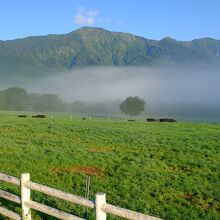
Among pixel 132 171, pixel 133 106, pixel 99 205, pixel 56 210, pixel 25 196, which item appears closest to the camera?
pixel 99 205

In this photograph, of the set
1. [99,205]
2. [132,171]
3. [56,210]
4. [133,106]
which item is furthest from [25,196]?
[133,106]

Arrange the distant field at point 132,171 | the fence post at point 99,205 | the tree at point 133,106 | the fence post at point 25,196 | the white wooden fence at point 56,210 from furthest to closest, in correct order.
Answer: the tree at point 133,106
the distant field at point 132,171
the fence post at point 25,196
the fence post at point 99,205
the white wooden fence at point 56,210

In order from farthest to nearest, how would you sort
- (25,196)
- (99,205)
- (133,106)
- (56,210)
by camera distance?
(133,106) → (25,196) → (56,210) → (99,205)

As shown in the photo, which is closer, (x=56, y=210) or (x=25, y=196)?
(x=56, y=210)

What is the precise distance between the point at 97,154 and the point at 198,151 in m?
11.1

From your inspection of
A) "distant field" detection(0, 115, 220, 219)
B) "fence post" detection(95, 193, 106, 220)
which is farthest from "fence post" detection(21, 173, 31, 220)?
"fence post" detection(95, 193, 106, 220)

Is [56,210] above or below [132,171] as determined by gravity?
above

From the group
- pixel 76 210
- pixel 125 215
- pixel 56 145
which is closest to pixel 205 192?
pixel 76 210

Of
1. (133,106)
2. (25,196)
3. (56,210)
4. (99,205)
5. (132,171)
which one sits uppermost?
(133,106)

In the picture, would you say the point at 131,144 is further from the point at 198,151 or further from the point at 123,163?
the point at 123,163

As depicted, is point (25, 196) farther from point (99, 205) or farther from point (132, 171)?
point (132, 171)

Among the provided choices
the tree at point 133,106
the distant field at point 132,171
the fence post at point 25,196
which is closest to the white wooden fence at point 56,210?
the fence post at point 25,196

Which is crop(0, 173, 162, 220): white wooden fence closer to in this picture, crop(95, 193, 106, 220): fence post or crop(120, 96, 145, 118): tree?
crop(95, 193, 106, 220): fence post

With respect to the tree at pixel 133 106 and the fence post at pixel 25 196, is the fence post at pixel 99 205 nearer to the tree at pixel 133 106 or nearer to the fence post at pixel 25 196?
the fence post at pixel 25 196
